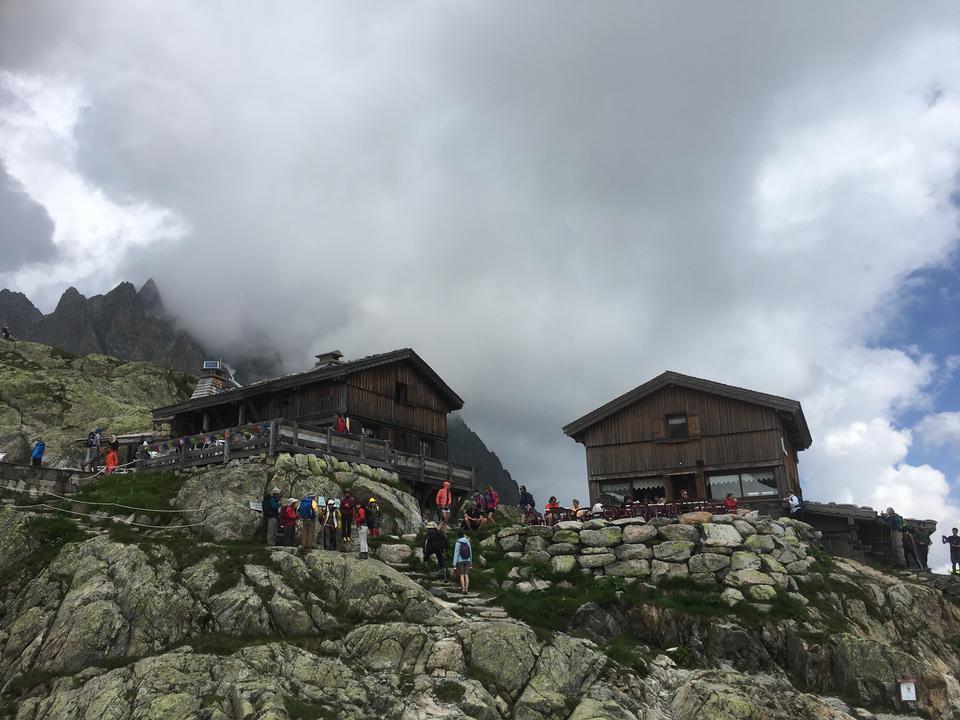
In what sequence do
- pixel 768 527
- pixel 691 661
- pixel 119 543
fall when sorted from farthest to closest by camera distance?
pixel 768 527 → pixel 119 543 → pixel 691 661

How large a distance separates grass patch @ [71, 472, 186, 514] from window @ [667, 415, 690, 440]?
2385cm

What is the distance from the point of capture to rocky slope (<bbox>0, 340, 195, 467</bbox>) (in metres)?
53.2

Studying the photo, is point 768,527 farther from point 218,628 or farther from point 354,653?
point 218,628

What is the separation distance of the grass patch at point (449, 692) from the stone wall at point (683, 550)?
7.61 meters

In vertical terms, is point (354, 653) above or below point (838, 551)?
below

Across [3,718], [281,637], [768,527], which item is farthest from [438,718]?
[768,527]

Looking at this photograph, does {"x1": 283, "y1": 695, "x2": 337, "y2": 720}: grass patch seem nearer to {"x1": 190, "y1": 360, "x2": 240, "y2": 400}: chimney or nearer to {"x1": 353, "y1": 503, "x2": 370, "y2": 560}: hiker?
{"x1": 353, "y1": 503, "x2": 370, "y2": 560}: hiker

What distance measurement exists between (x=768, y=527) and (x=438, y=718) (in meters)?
15.1

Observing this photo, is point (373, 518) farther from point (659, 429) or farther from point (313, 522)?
point (659, 429)

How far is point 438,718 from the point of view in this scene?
49.7 ft

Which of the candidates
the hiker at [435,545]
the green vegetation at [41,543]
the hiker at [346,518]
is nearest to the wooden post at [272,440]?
the hiker at [346,518]

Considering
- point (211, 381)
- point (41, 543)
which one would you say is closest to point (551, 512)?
point (41, 543)

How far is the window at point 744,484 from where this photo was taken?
3262 cm

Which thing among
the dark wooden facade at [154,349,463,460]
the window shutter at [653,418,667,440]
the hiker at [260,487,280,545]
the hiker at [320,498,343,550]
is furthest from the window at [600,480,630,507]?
the hiker at [260,487,280,545]
